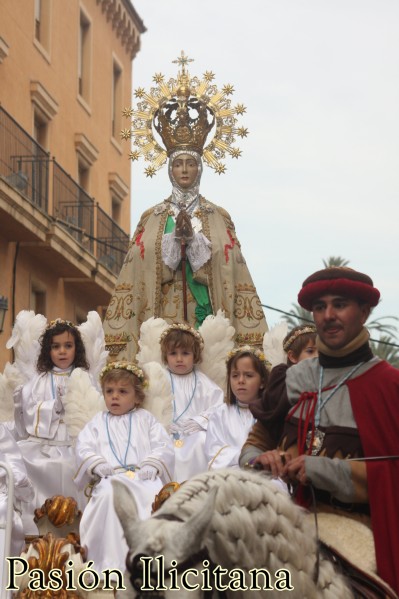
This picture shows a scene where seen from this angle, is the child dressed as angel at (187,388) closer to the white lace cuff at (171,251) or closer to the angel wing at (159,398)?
the angel wing at (159,398)

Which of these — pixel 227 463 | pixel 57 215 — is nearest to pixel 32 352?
pixel 227 463

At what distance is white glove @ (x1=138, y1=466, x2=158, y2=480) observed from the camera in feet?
32.0

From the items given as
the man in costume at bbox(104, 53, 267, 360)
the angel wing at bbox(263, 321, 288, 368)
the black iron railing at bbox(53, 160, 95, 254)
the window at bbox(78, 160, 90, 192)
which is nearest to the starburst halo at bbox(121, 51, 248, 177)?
the man in costume at bbox(104, 53, 267, 360)

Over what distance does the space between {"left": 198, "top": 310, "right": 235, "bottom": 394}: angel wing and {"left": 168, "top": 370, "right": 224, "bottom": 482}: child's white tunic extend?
20 cm

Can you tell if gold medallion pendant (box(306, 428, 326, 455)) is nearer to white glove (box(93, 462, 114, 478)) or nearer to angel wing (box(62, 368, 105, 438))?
white glove (box(93, 462, 114, 478))

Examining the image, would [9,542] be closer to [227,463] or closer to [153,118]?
[227,463]

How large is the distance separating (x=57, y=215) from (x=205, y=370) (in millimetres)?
16809

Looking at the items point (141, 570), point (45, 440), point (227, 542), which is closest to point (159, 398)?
point (45, 440)

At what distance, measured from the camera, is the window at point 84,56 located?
34.7 meters

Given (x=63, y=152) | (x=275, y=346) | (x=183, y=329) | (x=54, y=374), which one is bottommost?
(x=54, y=374)

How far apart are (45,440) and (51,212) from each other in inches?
685

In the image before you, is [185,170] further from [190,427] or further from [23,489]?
[23,489]

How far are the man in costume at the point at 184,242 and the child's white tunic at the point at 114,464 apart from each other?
11.0 feet

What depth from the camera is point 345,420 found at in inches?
217
